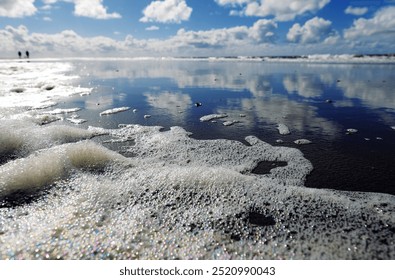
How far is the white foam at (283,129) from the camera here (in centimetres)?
925

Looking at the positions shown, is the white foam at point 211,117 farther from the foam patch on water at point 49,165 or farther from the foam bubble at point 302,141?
the foam patch on water at point 49,165

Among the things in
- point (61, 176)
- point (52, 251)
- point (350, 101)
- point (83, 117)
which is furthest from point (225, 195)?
point (350, 101)

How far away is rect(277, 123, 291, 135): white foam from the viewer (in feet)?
30.4

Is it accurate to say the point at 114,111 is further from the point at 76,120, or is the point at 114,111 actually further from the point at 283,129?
the point at 283,129

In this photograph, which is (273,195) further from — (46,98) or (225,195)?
(46,98)

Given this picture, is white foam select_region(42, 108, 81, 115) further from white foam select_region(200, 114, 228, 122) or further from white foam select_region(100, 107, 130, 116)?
white foam select_region(200, 114, 228, 122)

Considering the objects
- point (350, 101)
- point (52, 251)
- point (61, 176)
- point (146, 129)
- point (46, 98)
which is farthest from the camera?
point (46, 98)

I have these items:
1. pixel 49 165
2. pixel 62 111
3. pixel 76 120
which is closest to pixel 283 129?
pixel 49 165

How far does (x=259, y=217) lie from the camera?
4691 mm

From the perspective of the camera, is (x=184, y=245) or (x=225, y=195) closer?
(x=184, y=245)

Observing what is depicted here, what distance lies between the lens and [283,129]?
31.4 feet

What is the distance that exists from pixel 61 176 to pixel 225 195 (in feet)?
12.3
